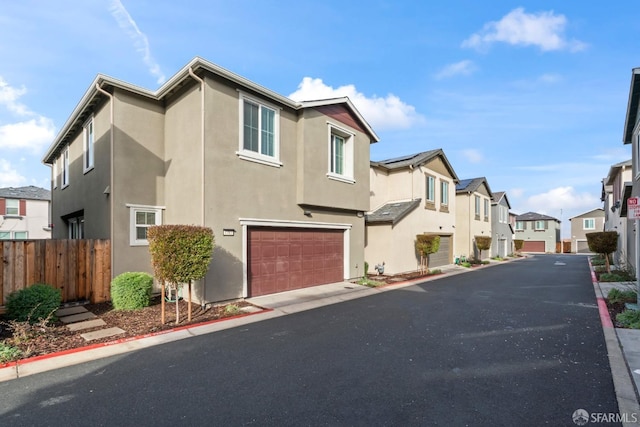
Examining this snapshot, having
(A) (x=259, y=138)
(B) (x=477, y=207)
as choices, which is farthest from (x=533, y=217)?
(A) (x=259, y=138)

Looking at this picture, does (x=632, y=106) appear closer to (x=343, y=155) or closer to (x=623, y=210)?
(x=623, y=210)

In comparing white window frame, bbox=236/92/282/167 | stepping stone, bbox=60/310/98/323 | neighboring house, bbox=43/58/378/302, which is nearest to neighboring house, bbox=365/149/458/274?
neighboring house, bbox=43/58/378/302

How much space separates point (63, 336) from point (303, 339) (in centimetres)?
479

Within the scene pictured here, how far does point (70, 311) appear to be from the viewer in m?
8.57

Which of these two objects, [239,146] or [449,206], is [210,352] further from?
[449,206]

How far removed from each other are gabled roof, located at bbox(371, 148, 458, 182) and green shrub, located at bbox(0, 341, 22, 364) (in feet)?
52.0

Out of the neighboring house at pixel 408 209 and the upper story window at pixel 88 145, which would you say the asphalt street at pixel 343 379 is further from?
the neighboring house at pixel 408 209

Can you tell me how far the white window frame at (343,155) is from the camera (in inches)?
505

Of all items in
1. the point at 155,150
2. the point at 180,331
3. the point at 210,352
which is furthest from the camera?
the point at 155,150

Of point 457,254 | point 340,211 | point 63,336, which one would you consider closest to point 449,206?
point 457,254

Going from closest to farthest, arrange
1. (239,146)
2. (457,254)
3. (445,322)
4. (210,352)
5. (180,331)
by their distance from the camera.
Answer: (210,352), (180,331), (445,322), (239,146), (457,254)

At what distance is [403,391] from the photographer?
14.0ft

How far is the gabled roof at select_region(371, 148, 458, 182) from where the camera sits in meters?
18.6

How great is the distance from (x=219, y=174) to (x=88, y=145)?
6490 millimetres
